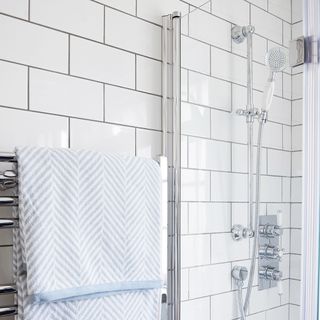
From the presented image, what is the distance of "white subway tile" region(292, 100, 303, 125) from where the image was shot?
101 cm

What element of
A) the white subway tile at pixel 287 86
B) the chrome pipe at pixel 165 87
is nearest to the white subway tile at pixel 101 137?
the chrome pipe at pixel 165 87

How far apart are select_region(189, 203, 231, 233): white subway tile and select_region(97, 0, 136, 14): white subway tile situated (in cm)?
59

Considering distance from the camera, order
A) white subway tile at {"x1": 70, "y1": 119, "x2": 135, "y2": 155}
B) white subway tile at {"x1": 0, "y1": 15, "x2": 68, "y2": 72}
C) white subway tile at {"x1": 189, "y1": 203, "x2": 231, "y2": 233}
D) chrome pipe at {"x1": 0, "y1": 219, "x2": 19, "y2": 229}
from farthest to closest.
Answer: white subway tile at {"x1": 189, "y1": 203, "x2": 231, "y2": 233}, white subway tile at {"x1": 70, "y1": 119, "x2": 135, "y2": 155}, white subway tile at {"x1": 0, "y1": 15, "x2": 68, "y2": 72}, chrome pipe at {"x1": 0, "y1": 219, "x2": 19, "y2": 229}

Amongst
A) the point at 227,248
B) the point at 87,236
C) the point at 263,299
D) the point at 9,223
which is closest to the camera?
the point at 9,223

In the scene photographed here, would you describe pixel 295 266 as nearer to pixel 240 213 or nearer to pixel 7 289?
pixel 240 213

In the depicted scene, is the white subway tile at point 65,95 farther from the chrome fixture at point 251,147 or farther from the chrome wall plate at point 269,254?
the chrome wall plate at point 269,254

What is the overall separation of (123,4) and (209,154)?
49 cm

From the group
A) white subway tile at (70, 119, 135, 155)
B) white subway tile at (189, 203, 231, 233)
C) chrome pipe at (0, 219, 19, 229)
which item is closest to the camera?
chrome pipe at (0, 219, 19, 229)

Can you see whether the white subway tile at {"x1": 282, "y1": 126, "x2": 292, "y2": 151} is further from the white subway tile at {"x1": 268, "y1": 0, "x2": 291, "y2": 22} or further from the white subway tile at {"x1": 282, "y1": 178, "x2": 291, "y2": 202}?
the white subway tile at {"x1": 268, "y1": 0, "x2": 291, "y2": 22}

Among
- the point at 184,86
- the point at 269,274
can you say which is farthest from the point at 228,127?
the point at 269,274

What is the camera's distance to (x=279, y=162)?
3.47 feet

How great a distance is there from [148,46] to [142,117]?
0.70ft

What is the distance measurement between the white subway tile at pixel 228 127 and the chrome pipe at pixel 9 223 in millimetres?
600

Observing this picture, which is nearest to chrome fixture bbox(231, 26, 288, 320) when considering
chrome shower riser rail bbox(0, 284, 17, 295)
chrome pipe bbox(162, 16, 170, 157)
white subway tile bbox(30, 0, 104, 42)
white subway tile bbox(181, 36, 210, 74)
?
white subway tile bbox(181, 36, 210, 74)
